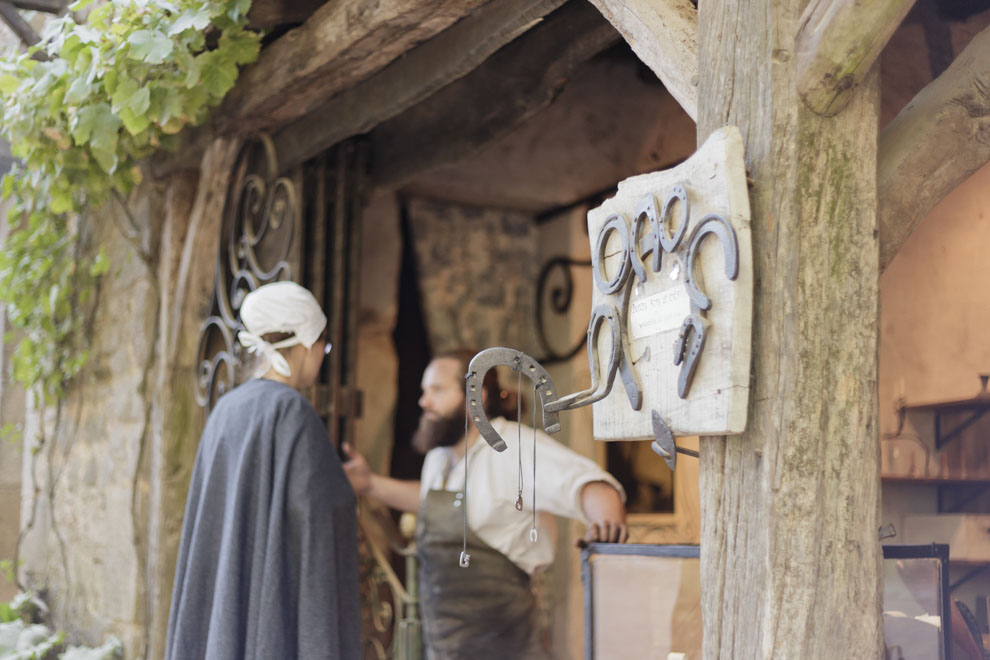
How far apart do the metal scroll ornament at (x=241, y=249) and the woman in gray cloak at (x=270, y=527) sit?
58 centimetres

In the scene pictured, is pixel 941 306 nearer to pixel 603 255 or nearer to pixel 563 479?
pixel 563 479

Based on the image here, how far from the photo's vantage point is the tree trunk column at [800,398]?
1521 millimetres

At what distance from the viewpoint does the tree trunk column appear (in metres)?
1.52

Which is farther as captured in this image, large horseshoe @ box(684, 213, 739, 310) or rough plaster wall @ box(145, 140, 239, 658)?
rough plaster wall @ box(145, 140, 239, 658)

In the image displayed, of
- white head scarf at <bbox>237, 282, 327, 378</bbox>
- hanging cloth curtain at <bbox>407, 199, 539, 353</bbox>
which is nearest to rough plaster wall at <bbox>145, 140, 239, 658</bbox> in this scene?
white head scarf at <bbox>237, 282, 327, 378</bbox>

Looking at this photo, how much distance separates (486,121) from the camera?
11.3 ft

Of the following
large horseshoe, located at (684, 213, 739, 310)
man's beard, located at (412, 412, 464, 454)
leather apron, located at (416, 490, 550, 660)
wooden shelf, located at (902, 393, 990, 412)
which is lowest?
leather apron, located at (416, 490, 550, 660)

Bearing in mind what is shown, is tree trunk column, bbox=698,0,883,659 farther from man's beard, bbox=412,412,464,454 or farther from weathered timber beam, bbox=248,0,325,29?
man's beard, bbox=412,412,464,454

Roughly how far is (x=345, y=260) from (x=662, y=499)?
6.47 ft

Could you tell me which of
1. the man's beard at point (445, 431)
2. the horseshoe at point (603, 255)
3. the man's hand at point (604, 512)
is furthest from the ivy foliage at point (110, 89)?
the man's hand at point (604, 512)

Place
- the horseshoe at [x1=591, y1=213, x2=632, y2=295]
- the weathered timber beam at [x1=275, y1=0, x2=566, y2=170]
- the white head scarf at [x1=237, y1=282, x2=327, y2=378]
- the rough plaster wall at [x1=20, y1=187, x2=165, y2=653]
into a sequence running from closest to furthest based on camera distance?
the horseshoe at [x1=591, y1=213, x2=632, y2=295], the weathered timber beam at [x1=275, y1=0, x2=566, y2=170], the white head scarf at [x1=237, y1=282, x2=327, y2=378], the rough plaster wall at [x1=20, y1=187, x2=165, y2=653]

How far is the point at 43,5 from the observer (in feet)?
12.8

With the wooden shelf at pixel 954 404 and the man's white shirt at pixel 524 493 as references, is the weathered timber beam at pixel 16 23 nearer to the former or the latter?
the man's white shirt at pixel 524 493

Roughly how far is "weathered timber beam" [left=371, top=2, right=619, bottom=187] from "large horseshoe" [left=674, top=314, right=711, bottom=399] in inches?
51.3
